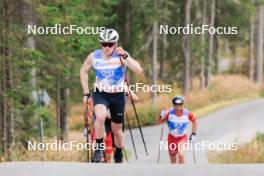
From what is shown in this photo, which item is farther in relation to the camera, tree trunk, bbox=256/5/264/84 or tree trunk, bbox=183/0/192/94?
tree trunk, bbox=256/5/264/84

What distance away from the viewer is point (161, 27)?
40.5 meters

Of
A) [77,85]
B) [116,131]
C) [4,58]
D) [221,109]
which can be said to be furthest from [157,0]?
[116,131]

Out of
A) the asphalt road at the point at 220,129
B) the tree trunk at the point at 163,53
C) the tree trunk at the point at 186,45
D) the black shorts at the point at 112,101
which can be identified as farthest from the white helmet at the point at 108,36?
the tree trunk at the point at 163,53

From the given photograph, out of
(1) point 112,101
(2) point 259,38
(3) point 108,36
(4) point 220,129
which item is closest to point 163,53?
(2) point 259,38

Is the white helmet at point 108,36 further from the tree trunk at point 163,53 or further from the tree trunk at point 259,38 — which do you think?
the tree trunk at point 259,38

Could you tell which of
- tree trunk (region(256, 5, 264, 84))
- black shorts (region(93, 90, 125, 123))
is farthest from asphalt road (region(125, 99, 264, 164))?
Answer: tree trunk (region(256, 5, 264, 84))

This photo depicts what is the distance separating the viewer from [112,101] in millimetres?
12711

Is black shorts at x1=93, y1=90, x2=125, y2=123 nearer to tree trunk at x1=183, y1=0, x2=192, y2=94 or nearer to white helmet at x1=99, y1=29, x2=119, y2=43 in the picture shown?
white helmet at x1=99, y1=29, x2=119, y2=43

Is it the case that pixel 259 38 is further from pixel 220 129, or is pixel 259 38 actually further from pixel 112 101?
pixel 112 101

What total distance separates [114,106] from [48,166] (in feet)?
6.22

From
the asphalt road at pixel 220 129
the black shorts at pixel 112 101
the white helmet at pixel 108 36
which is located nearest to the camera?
the white helmet at pixel 108 36

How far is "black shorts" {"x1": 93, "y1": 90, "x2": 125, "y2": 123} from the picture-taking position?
41.5 ft

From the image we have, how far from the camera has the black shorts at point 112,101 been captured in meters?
12.6

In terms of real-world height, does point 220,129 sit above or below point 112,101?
below
